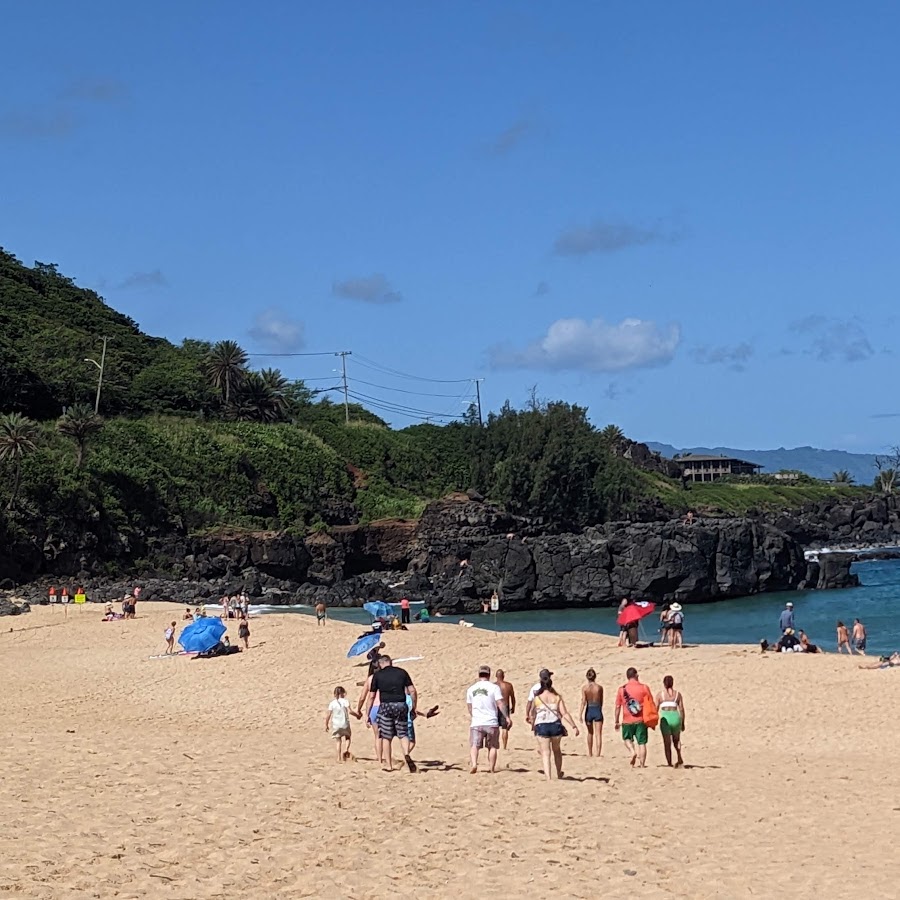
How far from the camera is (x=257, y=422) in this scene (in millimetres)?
87438

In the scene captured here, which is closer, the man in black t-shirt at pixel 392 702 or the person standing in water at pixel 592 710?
the man in black t-shirt at pixel 392 702

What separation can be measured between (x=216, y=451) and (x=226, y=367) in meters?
13.2

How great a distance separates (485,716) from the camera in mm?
14617

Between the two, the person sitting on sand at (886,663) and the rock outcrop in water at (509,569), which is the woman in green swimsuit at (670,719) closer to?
the person sitting on sand at (886,663)

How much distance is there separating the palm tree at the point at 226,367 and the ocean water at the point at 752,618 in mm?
41068

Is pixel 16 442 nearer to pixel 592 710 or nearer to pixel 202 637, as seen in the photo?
pixel 202 637

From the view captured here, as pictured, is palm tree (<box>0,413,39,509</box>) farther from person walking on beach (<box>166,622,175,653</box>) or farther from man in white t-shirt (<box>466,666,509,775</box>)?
man in white t-shirt (<box>466,666,509,775</box>)

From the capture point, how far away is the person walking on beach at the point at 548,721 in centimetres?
1406

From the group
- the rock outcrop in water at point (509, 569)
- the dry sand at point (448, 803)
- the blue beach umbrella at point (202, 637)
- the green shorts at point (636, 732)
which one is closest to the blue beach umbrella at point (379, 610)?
the blue beach umbrella at point (202, 637)

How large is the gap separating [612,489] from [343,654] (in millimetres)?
54364

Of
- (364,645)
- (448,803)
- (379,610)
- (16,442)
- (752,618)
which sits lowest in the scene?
(448,803)

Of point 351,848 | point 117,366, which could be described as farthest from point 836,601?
point 117,366

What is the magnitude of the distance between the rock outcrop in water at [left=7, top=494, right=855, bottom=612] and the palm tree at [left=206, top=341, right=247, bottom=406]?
79.9 ft

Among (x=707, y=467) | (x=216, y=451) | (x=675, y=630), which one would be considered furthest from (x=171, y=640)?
(x=707, y=467)
